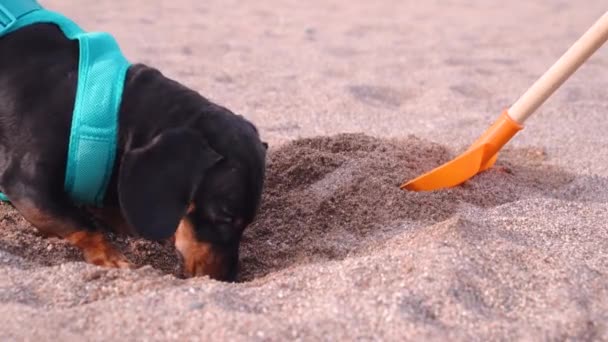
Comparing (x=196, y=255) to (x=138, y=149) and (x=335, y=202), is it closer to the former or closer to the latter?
(x=138, y=149)

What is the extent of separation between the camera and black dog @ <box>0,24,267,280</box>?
8.73 feet

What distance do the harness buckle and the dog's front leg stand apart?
574 mm

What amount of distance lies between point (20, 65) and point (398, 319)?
156cm

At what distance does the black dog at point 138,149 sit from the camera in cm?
266

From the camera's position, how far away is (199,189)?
2680 mm

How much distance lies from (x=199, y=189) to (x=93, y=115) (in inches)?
16.5

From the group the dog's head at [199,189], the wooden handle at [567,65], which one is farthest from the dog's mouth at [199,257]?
the wooden handle at [567,65]

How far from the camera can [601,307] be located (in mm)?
2268

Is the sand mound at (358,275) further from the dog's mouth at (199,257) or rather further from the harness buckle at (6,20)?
the harness buckle at (6,20)

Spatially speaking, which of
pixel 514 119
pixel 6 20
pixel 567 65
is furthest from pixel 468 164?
pixel 6 20

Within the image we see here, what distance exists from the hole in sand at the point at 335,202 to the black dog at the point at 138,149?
0.14m

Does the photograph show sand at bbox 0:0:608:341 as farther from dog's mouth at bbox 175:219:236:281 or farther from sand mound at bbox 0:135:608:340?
dog's mouth at bbox 175:219:236:281

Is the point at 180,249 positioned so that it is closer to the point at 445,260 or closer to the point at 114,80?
the point at 114,80

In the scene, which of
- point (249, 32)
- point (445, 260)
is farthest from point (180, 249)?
point (249, 32)
